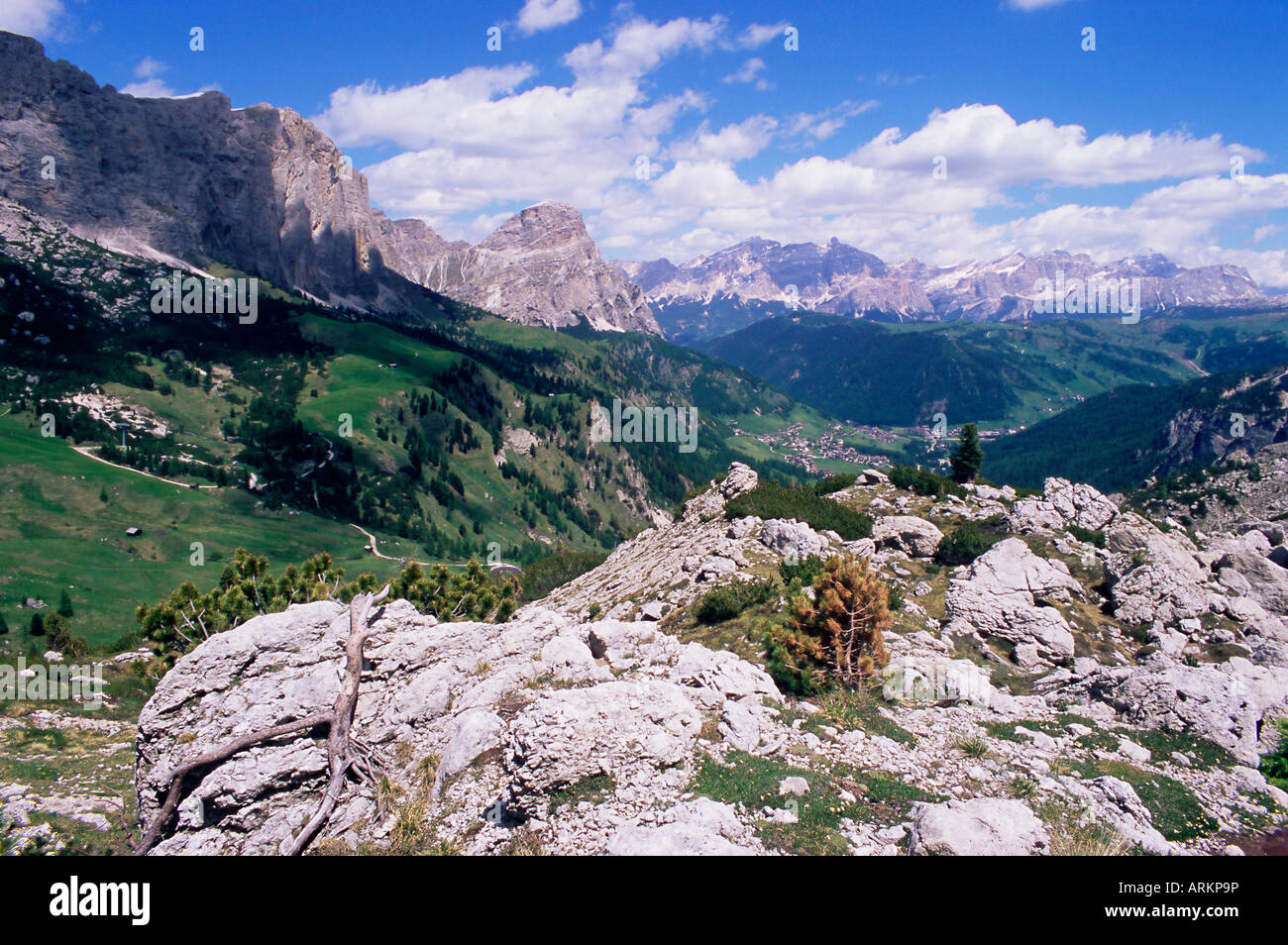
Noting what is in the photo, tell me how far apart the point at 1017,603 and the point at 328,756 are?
114ft

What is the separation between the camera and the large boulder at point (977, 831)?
518 inches

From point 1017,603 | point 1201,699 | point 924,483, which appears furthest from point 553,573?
point 1201,699

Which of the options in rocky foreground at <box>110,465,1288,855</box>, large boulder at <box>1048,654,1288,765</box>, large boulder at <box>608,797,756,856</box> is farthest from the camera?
large boulder at <box>1048,654,1288,765</box>

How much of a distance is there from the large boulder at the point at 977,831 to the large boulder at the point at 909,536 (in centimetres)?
3730

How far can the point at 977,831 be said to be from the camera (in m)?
13.5

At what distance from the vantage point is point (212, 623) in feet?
145

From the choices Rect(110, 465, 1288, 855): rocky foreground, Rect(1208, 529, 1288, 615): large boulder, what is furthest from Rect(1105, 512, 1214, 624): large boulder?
Rect(110, 465, 1288, 855): rocky foreground

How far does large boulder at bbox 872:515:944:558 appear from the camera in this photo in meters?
49.6

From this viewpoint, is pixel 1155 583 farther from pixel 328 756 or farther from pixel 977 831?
pixel 328 756

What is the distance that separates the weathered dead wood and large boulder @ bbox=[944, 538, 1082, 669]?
98.6 ft

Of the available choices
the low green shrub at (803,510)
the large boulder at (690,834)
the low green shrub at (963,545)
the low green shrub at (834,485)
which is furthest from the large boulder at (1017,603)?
the low green shrub at (834,485)

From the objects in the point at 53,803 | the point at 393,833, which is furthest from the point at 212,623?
the point at 393,833

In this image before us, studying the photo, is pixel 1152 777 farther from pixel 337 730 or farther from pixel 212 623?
pixel 212 623

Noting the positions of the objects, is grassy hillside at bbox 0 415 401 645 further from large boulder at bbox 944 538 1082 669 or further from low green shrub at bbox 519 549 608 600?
large boulder at bbox 944 538 1082 669
